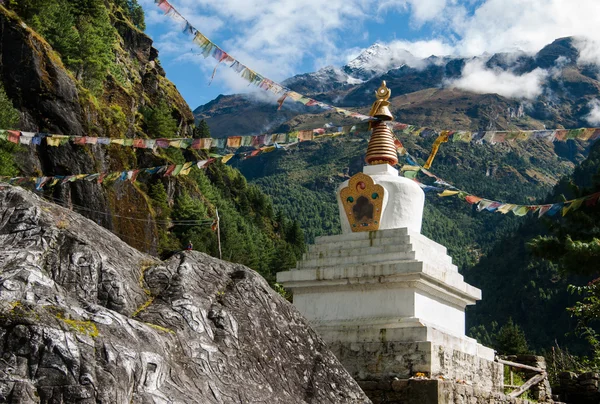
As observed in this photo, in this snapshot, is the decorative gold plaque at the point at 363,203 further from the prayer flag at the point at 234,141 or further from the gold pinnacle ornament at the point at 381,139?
the prayer flag at the point at 234,141

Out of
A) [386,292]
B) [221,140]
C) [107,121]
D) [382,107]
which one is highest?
[107,121]

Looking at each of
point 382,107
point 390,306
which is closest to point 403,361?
point 390,306

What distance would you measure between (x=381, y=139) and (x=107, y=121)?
23.6m

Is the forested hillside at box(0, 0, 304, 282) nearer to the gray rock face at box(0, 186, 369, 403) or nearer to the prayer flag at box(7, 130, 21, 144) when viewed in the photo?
the gray rock face at box(0, 186, 369, 403)

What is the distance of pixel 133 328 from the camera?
235 inches

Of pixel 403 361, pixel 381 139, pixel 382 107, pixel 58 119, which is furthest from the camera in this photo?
pixel 58 119

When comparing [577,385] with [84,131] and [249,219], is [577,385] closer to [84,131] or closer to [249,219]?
[84,131]

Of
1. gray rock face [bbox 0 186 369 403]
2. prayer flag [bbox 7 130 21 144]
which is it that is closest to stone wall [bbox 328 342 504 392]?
gray rock face [bbox 0 186 369 403]

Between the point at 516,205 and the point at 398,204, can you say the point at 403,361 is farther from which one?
the point at 516,205

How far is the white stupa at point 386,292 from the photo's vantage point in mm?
11766

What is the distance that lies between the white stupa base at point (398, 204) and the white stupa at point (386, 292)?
2cm

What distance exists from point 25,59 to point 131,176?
18.5 m

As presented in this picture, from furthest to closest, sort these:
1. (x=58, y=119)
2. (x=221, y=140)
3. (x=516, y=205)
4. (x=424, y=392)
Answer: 1. (x=58, y=119)
2. (x=516, y=205)
3. (x=221, y=140)
4. (x=424, y=392)

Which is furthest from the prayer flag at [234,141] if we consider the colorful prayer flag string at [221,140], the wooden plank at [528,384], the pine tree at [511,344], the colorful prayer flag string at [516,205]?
the pine tree at [511,344]
